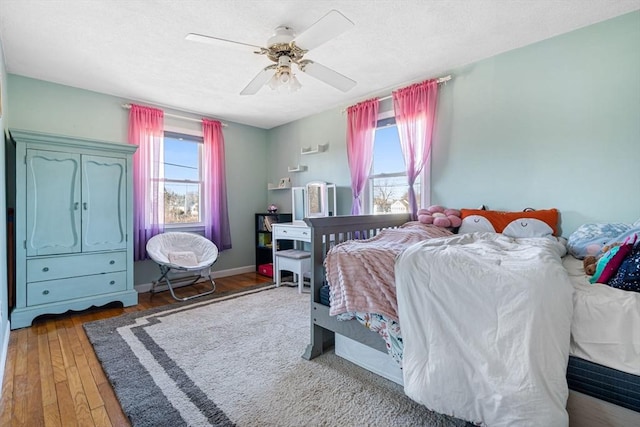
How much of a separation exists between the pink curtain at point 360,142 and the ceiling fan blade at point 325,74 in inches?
43.0

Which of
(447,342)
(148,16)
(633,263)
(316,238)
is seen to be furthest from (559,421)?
(148,16)

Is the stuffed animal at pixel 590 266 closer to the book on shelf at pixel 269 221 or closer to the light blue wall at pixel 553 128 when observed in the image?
the light blue wall at pixel 553 128

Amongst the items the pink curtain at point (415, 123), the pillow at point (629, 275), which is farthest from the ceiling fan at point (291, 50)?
the pillow at point (629, 275)

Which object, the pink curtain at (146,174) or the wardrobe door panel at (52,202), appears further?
the pink curtain at (146,174)

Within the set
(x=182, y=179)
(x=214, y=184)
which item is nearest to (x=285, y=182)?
(x=214, y=184)

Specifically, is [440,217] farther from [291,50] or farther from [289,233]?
[289,233]

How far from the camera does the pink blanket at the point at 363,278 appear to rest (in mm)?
1456

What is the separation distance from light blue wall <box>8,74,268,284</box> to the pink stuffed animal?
2.78m

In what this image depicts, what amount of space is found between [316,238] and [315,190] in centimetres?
213

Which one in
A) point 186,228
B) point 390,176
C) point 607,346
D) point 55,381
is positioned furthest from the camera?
point 186,228

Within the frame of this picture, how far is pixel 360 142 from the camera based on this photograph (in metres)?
3.37

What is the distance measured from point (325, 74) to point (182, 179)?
265 cm

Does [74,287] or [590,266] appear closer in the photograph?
[590,266]

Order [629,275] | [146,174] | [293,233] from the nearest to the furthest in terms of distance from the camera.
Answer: [629,275] → [146,174] → [293,233]
